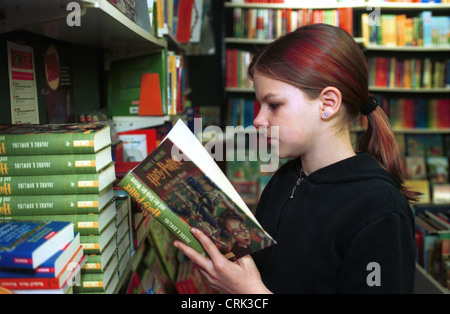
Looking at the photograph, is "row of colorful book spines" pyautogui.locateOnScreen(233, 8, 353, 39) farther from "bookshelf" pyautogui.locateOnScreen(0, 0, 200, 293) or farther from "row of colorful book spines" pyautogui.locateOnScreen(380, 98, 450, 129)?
"bookshelf" pyautogui.locateOnScreen(0, 0, 200, 293)

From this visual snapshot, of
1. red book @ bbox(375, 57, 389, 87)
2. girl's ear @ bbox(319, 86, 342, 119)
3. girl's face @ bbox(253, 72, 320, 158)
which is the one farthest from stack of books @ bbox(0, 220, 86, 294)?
red book @ bbox(375, 57, 389, 87)

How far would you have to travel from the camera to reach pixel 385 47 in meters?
3.32

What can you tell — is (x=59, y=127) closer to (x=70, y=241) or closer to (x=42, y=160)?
(x=42, y=160)

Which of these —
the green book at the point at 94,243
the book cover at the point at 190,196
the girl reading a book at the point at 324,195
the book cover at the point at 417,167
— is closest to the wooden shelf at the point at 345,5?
the book cover at the point at 417,167

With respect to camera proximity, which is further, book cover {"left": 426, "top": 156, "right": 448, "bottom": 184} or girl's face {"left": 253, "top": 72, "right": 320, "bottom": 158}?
book cover {"left": 426, "top": 156, "right": 448, "bottom": 184}

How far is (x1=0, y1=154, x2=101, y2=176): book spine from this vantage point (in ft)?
2.48

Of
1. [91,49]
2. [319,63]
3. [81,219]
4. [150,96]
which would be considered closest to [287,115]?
[319,63]

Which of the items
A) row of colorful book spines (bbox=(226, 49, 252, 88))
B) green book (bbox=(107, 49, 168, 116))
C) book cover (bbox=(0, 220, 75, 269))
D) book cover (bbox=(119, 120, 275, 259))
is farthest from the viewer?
row of colorful book spines (bbox=(226, 49, 252, 88))

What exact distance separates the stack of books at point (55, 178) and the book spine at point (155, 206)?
0.07 meters

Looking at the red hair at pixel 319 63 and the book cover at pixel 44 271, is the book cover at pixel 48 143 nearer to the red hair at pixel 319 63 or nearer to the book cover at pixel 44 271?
the book cover at pixel 44 271

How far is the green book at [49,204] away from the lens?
0.77 metres

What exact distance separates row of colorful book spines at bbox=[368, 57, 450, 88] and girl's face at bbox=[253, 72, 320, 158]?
291 cm

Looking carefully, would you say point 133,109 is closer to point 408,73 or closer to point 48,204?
point 48,204
